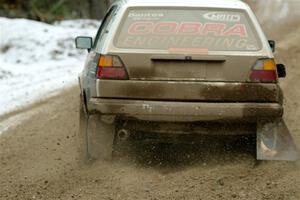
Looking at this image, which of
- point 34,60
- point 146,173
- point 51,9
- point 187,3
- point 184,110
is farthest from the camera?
point 51,9

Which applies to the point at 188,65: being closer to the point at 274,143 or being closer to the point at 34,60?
the point at 274,143

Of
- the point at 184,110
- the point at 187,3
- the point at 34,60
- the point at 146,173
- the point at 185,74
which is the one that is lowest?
the point at 34,60

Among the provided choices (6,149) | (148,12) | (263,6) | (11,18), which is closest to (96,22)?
(11,18)

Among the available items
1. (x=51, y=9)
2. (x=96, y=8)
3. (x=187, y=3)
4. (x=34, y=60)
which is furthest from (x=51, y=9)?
(x=187, y=3)

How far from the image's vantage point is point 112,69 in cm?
650

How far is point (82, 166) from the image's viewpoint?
7148mm

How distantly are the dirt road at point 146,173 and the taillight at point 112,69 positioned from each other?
38.0 inches

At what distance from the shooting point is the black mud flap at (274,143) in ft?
22.1

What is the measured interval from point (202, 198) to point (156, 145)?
2211 mm

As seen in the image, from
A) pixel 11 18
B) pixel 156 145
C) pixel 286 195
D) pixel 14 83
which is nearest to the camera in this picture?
pixel 286 195

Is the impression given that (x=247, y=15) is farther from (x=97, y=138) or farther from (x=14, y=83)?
(x=14, y=83)

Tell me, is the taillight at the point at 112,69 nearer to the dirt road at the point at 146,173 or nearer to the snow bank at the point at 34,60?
the dirt road at the point at 146,173

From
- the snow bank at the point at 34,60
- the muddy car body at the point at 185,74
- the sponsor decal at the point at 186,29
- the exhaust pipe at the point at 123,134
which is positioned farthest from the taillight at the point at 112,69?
the snow bank at the point at 34,60

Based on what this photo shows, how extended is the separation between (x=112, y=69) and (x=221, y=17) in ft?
4.00
